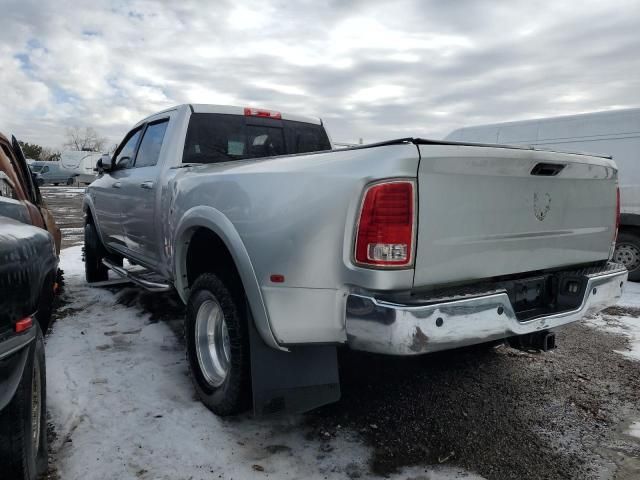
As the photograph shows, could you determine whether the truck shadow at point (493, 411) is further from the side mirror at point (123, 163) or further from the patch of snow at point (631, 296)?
the side mirror at point (123, 163)

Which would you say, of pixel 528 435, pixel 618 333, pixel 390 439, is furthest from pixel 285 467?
pixel 618 333

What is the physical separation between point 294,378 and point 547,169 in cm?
171

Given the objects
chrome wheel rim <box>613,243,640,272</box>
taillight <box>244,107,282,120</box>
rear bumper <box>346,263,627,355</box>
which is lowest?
chrome wheel rim <box>613,243,640,272</box>

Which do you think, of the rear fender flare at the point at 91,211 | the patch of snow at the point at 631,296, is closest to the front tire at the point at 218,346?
the rear fender flare at the point at 91,211

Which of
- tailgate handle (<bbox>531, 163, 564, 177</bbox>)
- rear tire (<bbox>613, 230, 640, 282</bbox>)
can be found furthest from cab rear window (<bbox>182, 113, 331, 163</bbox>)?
rear tire (<bbox>613, 230, 640, 282</bbox>)

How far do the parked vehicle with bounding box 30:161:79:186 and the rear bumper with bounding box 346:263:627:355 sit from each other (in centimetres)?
3861

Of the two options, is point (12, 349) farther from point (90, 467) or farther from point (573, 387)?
point (573, 387)

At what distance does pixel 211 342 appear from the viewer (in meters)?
3.25

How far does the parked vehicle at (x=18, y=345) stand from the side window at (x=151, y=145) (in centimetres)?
247

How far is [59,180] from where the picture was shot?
1432 inches

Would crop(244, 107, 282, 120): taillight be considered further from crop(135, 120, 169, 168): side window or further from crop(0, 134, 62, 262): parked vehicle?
crop(0, 134, 62, 262): parked vehicle

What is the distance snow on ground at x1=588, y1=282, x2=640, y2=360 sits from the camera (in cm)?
450

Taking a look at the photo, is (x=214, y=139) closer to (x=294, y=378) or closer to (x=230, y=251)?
(x=230, y=251)

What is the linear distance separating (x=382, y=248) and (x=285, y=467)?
4.06 feet
